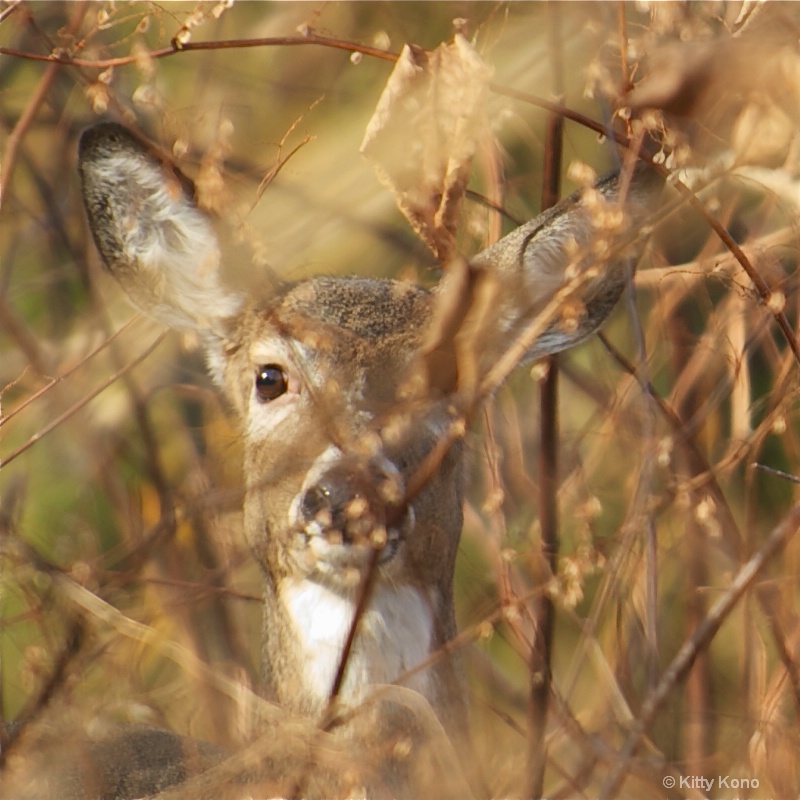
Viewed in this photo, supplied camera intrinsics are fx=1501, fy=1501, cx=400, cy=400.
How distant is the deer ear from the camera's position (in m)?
4.18

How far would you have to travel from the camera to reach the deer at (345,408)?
3561 millimetres

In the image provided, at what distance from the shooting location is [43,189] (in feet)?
19.0

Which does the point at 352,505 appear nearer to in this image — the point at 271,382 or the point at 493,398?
the point at 271,382

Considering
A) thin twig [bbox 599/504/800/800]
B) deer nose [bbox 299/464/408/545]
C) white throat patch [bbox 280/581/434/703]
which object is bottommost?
white throat patch [bbox 280/581/434/703]

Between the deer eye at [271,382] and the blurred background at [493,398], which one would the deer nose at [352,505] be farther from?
the deer eye at [271,382]

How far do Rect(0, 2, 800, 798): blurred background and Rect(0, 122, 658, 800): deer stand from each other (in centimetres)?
18

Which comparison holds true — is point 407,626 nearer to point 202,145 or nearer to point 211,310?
point 211,310

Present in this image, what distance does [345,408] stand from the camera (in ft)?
13.0

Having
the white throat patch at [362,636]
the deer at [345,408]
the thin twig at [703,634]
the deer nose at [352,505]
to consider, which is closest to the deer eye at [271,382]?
the deer at [345,408]

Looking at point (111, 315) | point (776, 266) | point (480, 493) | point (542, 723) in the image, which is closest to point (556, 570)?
point (542, 723)

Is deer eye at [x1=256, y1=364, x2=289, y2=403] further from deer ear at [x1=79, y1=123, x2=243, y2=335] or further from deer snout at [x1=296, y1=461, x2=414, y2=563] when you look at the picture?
→ deer snout at [x1=296, y1=461, x2=414, y2=563]

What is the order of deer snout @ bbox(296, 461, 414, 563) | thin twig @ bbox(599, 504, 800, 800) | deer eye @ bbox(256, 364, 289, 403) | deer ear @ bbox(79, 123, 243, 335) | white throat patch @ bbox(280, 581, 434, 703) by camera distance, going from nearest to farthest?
thin twig @ bbox(599, 504, 800, 800) < deer snout @ bbox(296, 461, 414, 563) < white throat patch @ bbox(280, 581, 434, 703) < deer ear @ bbox(79, 123, 243, 335) < deer eye @ bbox(256, 364, 289, 403)

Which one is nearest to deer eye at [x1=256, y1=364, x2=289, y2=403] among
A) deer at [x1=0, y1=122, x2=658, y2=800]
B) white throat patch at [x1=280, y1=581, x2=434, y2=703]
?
deer at [x1=0, y1=122, x2=658, y2=800]


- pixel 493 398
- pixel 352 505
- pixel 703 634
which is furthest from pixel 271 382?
pixel 703 634
